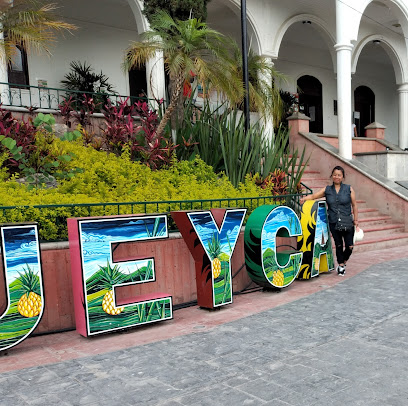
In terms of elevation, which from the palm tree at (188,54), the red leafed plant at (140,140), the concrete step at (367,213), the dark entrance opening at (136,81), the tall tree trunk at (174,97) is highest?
the dark entrance opening at (136,81)

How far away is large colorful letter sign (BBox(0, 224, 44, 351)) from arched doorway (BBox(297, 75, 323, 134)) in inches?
673

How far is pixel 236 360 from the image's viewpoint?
3.97 metres

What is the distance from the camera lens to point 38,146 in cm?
724

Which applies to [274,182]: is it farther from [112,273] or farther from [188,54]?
[112,273]

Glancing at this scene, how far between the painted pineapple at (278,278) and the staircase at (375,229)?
151 inches

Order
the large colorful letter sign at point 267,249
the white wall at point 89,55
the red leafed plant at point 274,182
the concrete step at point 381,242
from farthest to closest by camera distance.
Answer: the white wall at point 89,55 → the concrete step at point 381,242 → the red leafed plant at point 274,182 → the large colorful letter sign at point 267,249

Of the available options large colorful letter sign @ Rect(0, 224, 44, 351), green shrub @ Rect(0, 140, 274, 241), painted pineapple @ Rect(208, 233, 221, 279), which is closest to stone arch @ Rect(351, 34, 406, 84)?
green shrub @ Rect(0, 140, 274, 241)

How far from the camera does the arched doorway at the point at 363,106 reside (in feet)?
72.9

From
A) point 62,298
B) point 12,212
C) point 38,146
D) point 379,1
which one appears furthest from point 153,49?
point 379,1

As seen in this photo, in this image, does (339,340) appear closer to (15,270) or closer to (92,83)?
(15,270)

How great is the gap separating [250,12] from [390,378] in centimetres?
1202

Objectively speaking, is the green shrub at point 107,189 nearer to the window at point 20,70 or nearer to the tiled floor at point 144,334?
the tiled floor at point 144,334

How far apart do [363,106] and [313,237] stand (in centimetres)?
1756

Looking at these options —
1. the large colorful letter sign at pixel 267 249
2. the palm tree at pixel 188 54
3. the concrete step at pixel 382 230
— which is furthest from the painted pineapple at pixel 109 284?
the concrete step at pixel 382 230
